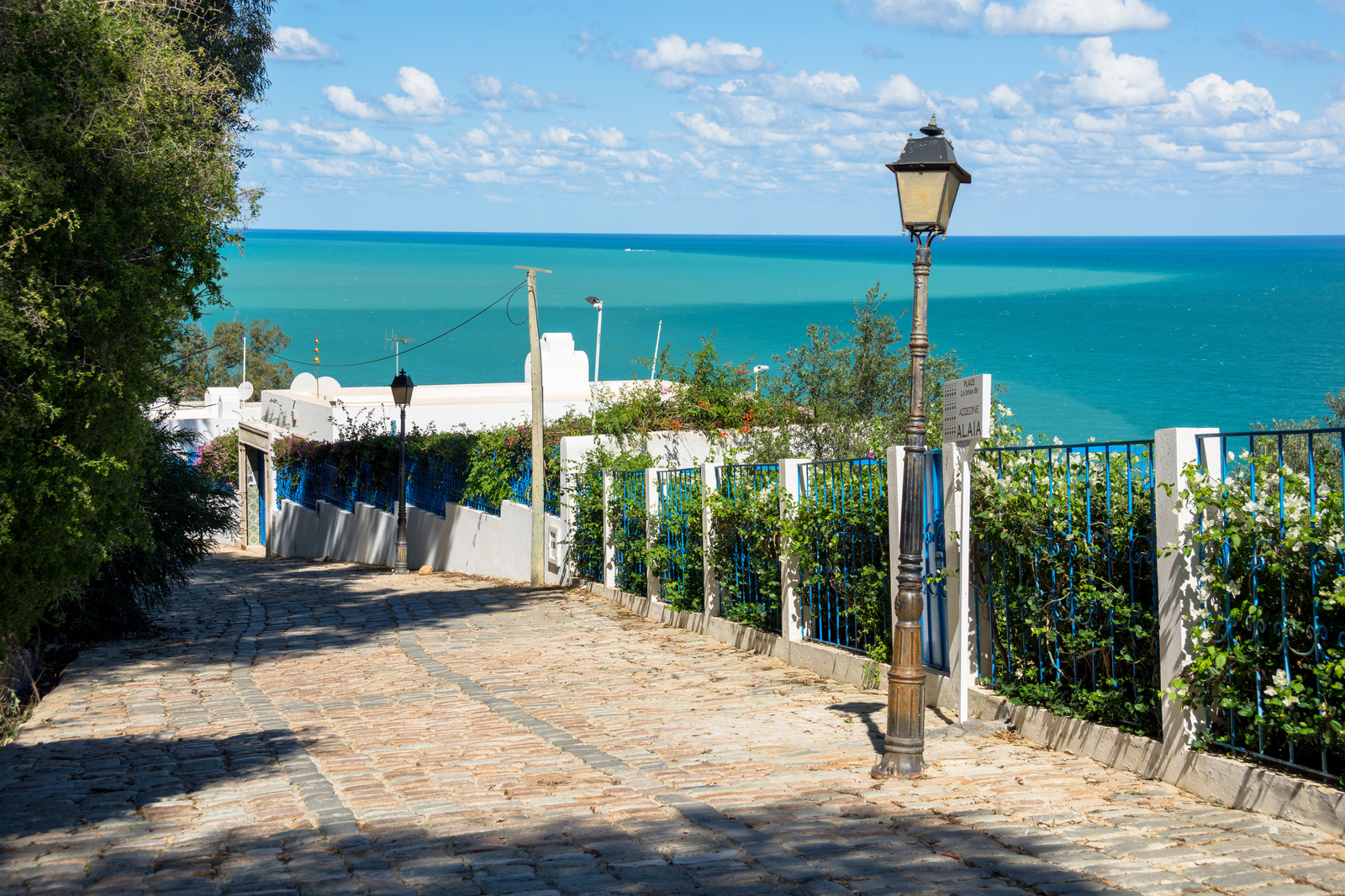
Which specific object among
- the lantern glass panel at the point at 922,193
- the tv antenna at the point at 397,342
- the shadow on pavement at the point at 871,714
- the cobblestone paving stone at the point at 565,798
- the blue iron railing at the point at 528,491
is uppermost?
the tv antenna at the point at 397,342

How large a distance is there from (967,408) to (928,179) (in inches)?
53.0

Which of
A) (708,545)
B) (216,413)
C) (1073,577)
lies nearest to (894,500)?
(1073,577)

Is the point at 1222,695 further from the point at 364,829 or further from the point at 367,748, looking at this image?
the point at 367,748

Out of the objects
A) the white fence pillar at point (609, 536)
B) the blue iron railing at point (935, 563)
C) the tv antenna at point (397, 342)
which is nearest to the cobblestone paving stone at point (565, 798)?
the blue iron railing at point (935, 563)

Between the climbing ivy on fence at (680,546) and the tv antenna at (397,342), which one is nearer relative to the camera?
the climbing ivy on fence at (680,546)

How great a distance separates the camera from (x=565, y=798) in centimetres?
621

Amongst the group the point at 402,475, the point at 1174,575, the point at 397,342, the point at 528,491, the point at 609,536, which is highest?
the point at 397,342

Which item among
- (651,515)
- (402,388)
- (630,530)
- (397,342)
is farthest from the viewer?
(397,342)

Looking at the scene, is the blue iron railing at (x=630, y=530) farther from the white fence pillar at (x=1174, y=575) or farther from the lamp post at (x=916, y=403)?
the white fence pillar at (x=1174, y=575)

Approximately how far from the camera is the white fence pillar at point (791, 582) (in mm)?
10188

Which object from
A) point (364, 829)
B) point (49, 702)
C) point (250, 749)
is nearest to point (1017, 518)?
point (364, 829)

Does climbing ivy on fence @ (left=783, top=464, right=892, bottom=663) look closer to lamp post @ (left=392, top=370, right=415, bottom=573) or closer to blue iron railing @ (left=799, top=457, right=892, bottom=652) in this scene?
blue iron railing @ (left=799, top=457, right=892, bottom=652)

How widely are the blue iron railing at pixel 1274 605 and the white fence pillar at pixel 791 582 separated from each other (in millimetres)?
4575

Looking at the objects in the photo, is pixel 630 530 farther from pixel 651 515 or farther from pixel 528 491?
pixel 528 491
